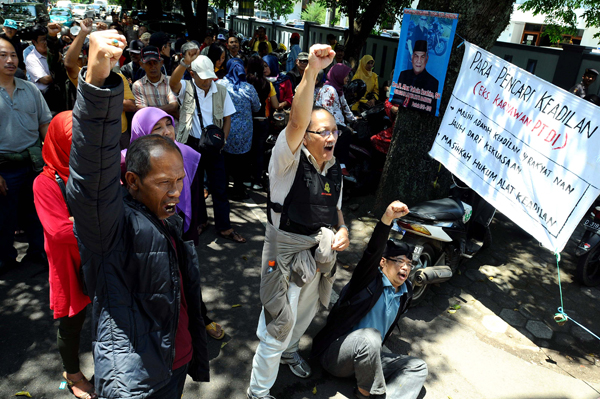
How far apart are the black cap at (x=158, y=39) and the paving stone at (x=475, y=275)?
21.2 ft

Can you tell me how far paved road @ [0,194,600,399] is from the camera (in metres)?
3.30

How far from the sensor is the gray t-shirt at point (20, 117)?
397 cm

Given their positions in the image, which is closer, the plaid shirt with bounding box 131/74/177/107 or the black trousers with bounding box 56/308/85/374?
the black trousers with bounding box 56/308/85/374

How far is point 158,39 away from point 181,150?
5.62 metres

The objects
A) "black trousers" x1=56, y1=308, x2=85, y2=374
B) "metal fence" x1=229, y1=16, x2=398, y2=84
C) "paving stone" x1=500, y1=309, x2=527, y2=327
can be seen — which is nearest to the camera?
"black trousers" x1=56, y1=308, x2=85, y2=374

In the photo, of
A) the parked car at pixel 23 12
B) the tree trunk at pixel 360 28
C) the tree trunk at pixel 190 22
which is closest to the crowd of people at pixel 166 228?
the tree trunk at pixel 360 28

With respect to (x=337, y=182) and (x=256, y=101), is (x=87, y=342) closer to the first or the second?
(x=337, y=182)

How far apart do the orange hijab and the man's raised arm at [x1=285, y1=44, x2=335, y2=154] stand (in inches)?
48.2

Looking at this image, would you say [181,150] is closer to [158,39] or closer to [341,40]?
[158,39]

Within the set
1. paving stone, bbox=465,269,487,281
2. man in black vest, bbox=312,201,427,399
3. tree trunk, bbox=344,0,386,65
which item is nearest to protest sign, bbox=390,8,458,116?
paving stone, bbox=465,269,487,281

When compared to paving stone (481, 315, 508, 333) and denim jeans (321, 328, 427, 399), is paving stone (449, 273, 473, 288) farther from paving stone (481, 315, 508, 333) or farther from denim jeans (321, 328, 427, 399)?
denim jeans (321, 328, 427, 399)

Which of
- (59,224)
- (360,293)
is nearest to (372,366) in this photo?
(360,293)

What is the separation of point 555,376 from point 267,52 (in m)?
8.77

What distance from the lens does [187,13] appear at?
1938cm
